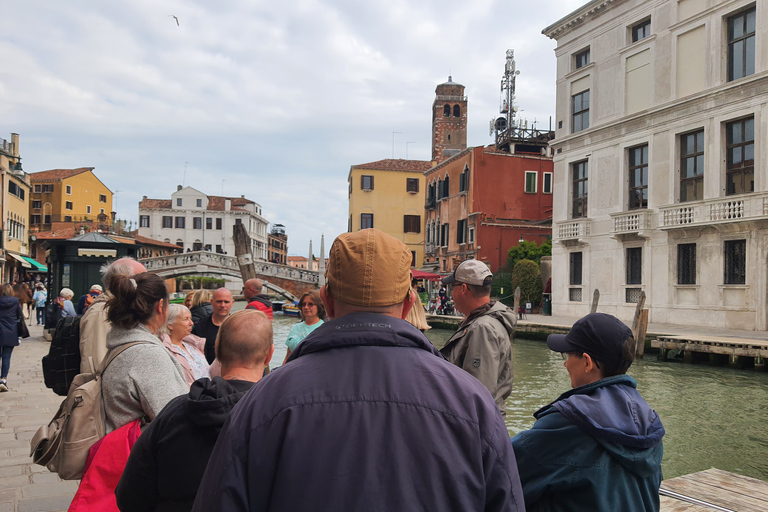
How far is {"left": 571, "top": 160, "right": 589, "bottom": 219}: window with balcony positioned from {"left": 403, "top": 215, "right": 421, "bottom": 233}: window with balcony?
77.2 feet

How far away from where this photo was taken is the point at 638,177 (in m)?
20.5

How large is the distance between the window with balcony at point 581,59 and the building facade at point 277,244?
225 ft

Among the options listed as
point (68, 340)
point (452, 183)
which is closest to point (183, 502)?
point (68, 340)

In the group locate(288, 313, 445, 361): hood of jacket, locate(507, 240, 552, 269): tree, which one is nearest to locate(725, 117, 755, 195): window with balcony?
locate(507, 240, 552, 269): tree

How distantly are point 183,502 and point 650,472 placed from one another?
1.47 m

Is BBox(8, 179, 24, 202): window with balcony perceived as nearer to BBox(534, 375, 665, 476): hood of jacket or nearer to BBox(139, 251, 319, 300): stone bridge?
BBox(139, 251, 319, 300): stone bridge

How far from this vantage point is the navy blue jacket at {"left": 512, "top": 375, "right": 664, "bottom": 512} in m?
1.83

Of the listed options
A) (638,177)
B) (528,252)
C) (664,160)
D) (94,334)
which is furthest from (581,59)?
(94,334)

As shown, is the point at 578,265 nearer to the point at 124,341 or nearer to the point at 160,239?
the point at 124,341

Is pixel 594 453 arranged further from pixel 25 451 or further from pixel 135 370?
pixel 25 451

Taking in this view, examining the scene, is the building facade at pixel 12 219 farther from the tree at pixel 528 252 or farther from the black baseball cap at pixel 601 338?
the black baseball cap at pixel 601 338

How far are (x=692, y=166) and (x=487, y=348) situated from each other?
18.3 meters

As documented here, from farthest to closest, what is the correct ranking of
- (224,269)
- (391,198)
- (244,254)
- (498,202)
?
(391,198) → (224,269) → (498,202) → (244,254)

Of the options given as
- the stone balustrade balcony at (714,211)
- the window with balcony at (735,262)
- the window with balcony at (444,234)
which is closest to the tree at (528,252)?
the window with balcony at (444,234)
